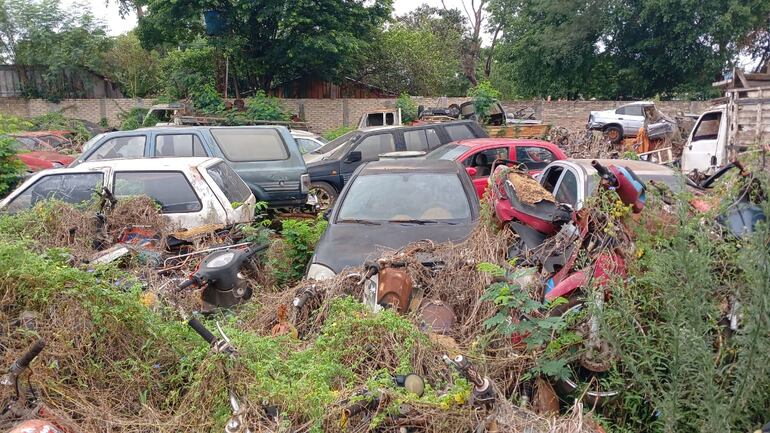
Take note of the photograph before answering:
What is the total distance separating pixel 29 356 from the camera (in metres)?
2.90

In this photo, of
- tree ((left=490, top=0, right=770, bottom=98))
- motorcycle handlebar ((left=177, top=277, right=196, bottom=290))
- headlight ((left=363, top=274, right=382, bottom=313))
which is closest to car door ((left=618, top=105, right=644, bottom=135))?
tree ((left=490, top=0, right=770, bottom=98))

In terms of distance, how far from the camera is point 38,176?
22.3 feet

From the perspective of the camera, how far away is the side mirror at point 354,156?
39.2ft

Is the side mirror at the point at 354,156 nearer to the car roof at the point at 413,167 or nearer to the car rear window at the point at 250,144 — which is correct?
the car rear window at the point at 250,144

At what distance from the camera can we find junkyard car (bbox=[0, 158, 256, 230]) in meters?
6.50

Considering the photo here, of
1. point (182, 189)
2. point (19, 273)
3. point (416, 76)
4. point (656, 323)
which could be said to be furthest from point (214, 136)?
point (416, 76)

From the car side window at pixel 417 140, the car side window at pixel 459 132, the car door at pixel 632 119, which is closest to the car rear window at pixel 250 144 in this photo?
the car side window at pixel 417 140

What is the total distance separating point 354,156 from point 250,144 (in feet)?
9.49

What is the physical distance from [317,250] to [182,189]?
2.24 m

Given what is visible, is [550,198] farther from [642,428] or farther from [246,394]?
[246,394]

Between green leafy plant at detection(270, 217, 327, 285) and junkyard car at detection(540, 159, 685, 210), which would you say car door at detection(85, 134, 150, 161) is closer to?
green leafy plant at detection(270, 217, 327, 285)

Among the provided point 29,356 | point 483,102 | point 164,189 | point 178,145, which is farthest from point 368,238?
point 483,102

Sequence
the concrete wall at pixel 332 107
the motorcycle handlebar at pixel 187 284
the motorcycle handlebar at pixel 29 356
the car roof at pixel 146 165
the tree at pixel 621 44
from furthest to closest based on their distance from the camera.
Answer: the concrete wall at pixel 332 107 < the tree at pixel 621 44 < the car roof at pixel 146 165 < the motorcycle handlebar at pixel 187 284 < the motorcycle handlebar at pixel 29 356

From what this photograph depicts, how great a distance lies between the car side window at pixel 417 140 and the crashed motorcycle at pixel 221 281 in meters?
7.98
